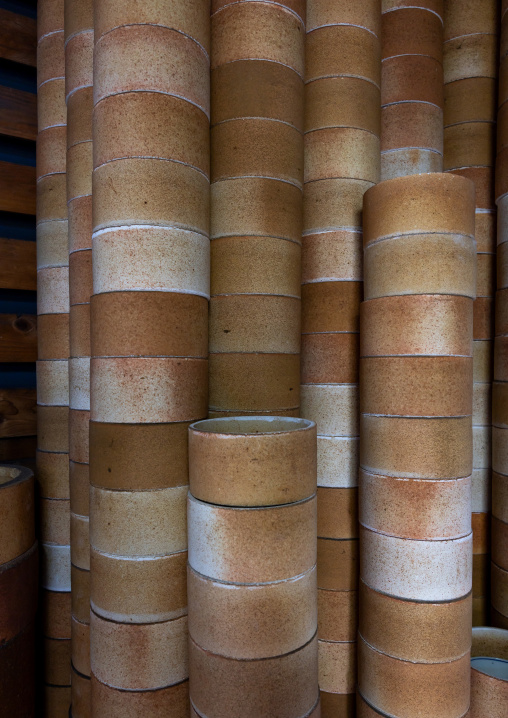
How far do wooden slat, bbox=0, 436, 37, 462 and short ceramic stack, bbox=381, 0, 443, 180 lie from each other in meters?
A: 1.99

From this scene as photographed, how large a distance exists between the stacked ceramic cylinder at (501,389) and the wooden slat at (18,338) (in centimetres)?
206

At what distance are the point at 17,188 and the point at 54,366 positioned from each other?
3.01ft

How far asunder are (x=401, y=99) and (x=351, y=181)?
55 centimetres

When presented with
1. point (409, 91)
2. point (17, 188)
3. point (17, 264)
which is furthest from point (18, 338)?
point (409, 91)

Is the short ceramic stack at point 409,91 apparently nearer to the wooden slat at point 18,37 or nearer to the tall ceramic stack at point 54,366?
the tall ceramic stack at point 54,366

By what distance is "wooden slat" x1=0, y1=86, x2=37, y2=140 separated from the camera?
2.38 metres

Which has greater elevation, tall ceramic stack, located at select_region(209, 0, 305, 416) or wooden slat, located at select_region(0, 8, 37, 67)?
wooden slat, located at select_region(0, 8, 37, 67)

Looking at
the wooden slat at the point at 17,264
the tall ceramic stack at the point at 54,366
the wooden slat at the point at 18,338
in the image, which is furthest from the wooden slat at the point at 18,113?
the wooden slat at the point at 18,338

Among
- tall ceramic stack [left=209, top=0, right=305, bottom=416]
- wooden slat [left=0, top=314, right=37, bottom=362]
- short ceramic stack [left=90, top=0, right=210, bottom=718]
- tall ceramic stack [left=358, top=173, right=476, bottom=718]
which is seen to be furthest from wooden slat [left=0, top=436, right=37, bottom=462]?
tall ceramic stack [left=358, top=173, right=476, bottom=718]

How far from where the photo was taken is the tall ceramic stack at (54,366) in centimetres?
208

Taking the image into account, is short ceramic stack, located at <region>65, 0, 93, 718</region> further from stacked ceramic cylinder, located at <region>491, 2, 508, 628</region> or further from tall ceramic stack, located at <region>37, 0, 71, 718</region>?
stacked ceramic cylinder, located at <region>491, 2, 508, 628</region>

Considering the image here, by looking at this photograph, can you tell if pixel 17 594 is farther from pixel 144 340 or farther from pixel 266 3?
pixel 266 3

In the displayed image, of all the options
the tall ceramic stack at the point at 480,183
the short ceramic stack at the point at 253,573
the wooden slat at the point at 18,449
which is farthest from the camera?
the wooden slat at the point at 18,449

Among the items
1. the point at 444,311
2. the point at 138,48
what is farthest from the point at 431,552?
the point at 138,48
